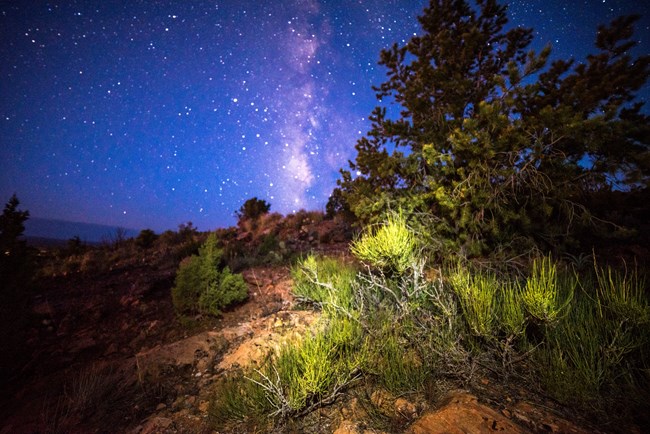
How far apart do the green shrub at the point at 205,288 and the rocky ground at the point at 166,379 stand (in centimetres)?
26

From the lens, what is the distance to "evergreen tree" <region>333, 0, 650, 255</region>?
142 inches

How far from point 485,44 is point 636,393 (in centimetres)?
679

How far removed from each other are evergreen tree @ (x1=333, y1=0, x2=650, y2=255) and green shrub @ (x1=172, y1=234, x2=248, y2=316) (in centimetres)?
307

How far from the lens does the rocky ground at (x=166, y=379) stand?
182 centimetres

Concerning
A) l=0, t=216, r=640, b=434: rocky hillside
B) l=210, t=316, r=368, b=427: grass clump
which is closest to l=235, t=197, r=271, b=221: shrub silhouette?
l=0, t=216, r=640, b=434: rocky hillside

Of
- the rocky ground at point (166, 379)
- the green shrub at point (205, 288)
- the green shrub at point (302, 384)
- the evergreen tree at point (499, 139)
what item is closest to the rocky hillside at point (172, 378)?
the rocky ground at point (166, 379)

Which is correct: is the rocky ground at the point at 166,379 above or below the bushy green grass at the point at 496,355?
below

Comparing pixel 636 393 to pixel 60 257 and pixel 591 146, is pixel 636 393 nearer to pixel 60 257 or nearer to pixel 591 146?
pixel 591 146

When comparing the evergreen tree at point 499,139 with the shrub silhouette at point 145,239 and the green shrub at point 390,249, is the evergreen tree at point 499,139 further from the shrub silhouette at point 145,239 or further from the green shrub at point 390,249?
the shrub silhouette at point 145,239

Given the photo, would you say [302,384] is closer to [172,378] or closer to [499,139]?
[172,378]

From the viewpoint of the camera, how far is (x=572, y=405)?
174 cm

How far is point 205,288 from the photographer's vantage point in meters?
4.60

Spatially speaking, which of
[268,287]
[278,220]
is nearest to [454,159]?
[268,287]

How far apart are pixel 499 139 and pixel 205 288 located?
561 centimetres
